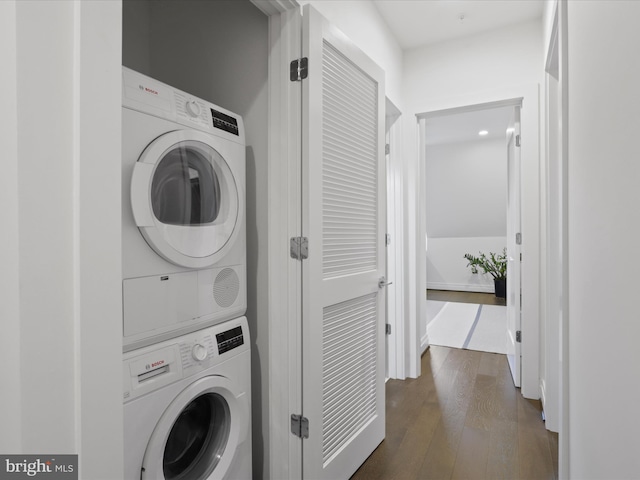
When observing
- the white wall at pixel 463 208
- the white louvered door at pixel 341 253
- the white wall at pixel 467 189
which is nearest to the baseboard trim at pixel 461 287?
the white wall at pixel 463 208

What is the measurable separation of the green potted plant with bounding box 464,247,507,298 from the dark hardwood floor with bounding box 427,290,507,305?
209mm

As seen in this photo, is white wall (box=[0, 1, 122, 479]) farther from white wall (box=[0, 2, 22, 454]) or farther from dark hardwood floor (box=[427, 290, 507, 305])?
dark hardwood floor (box=[427, 290, 507, 305])

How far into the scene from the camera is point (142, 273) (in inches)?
42.2

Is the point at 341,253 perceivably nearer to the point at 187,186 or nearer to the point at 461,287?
the point at 187,186

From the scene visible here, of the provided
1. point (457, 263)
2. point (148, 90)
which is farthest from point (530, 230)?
point (457, 263)

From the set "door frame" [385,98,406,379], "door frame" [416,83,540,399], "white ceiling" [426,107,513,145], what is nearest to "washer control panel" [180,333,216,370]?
"door frame" [385,98,406,379]

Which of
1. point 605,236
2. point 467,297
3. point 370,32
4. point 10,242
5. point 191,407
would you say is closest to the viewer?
point 10,242

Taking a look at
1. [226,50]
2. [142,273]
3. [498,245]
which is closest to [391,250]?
[226,50]

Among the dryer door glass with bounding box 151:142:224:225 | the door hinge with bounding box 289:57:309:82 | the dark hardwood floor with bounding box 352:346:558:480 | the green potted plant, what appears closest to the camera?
the dryer door glass with bounding box 151:142:224:225

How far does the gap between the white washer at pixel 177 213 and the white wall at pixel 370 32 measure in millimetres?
731

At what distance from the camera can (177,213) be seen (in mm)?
1213

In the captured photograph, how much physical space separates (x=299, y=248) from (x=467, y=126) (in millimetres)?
4985

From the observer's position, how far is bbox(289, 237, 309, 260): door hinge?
147cm

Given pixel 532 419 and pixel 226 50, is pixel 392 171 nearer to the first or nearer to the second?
pixel 226 50
